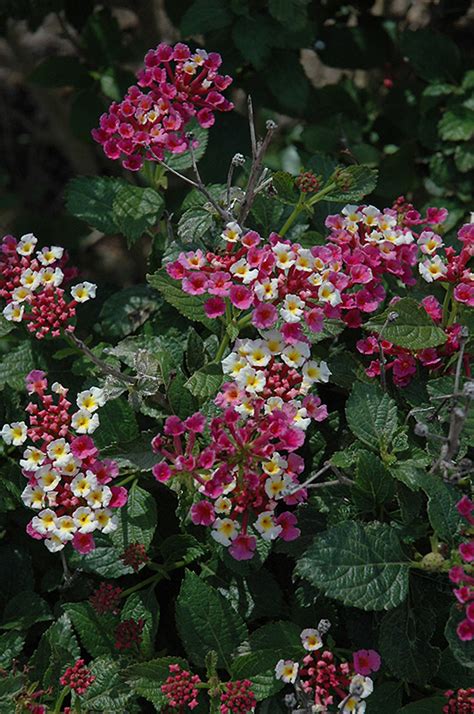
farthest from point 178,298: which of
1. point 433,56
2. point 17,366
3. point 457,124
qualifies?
point 433,56

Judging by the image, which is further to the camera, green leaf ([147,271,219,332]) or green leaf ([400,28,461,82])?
green leaf ([400,28,461,82])

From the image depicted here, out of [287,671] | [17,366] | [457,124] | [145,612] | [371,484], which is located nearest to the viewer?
[287,671]

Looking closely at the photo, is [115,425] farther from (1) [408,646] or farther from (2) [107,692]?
(1) [408,646]

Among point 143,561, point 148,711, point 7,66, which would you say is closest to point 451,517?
point 143,561

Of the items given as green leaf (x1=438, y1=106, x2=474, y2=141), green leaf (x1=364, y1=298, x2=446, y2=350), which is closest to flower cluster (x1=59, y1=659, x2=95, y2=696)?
green leaf (x1=364, y1=298, x2=446, y2=350)

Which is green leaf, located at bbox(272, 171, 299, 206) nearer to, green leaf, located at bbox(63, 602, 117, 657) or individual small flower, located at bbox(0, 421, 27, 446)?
individual small flower, located at bbox(0, 421, 27, 446)

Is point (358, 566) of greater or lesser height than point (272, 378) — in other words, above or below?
below

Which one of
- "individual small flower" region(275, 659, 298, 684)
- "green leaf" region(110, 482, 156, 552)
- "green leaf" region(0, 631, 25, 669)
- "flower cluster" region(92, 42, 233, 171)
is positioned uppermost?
"flower cluster" region(92, 42, 233, 171)
